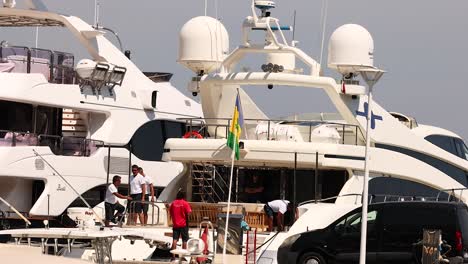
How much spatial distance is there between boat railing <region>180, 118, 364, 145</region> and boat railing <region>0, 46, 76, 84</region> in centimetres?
371

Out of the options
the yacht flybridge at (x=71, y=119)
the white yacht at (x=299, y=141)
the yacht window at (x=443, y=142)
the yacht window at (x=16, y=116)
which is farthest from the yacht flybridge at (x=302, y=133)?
the yacht window at (x=16, y=116)

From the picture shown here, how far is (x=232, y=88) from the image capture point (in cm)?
3747

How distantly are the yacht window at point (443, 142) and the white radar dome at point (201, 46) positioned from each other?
6.00m

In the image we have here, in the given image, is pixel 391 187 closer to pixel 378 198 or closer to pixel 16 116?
pixel 378 198

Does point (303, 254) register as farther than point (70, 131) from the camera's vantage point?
No

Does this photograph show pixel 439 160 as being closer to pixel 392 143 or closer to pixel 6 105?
pixel 392 143

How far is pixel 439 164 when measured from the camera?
125 ft

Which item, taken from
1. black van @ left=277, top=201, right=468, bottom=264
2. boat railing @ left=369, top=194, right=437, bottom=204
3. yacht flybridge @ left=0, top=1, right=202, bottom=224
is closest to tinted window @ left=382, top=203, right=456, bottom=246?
black van @ left=277, top=201, right=468, bottom=264

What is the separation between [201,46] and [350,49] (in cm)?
363

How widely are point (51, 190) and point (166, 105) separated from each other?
20.3 ft

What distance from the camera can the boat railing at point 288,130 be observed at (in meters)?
35.2

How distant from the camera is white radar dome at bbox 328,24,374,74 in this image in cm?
3612

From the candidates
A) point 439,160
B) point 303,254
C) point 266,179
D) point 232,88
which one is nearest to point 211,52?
point 232,88

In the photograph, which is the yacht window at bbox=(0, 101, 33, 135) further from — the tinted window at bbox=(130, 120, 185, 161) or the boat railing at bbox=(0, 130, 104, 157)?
the tinted window at bbox=(130, 120, 185, 161)
